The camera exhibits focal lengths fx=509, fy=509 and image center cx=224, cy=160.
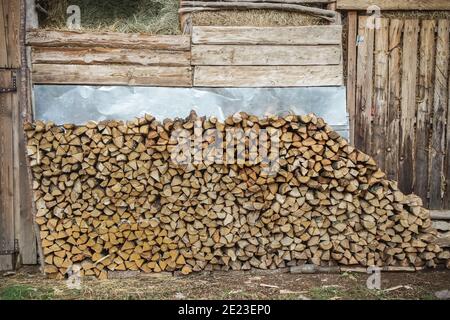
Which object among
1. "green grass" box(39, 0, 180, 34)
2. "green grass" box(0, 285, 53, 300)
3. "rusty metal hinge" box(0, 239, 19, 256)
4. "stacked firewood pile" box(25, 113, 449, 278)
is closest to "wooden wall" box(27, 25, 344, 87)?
"green grass" box(39, 0, 180, 34)

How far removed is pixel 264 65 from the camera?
6.06 metres

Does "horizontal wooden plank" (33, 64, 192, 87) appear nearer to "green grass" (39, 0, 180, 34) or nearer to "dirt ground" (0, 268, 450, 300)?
"green grass" (39, 0, 180, 34)

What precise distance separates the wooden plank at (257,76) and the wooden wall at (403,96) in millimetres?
582

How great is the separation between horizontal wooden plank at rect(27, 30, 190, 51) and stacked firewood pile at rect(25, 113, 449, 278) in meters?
1.08

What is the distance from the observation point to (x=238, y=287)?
524 centimetres

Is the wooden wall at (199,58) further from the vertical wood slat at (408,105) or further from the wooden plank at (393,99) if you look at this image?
the vertical wood slat at (408,105)

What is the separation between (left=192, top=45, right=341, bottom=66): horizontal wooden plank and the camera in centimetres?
604

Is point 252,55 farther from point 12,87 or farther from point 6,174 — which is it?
point 6,174

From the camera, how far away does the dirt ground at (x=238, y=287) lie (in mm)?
5023
